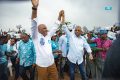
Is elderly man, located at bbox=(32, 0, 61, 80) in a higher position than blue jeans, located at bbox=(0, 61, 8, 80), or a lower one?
higher

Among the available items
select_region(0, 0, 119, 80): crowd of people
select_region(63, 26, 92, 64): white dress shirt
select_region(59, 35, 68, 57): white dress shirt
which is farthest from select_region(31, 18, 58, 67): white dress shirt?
select_region(59, 35, 68, 57): white dress shirt

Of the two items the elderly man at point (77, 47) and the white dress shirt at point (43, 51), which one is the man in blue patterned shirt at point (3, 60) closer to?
the white dress shirt at point (43, 51)

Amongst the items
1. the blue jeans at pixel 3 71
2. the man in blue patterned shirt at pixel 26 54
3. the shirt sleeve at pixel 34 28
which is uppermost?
the shirt sleeve at pixel 34 28

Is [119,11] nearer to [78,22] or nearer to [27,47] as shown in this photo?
[78,22]

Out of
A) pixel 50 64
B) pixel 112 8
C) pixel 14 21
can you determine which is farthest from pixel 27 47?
pixel 112 8

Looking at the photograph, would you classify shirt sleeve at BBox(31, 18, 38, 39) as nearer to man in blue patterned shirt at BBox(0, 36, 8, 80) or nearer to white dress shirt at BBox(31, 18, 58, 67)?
white dress shirt at BBox(31, 18, 58, 67)

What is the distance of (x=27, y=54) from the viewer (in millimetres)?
7363

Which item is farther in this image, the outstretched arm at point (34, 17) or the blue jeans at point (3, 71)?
the blue jeans at point (3, 71)

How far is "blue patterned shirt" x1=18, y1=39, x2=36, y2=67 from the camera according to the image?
7359mm

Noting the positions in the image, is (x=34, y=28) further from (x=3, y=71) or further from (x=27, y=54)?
(x=3, y=71)

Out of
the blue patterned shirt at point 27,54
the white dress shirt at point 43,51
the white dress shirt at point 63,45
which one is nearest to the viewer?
the white dress shirt at point 43,51

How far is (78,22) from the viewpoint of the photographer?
49.6 feet

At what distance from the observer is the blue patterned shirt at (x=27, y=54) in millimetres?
7359

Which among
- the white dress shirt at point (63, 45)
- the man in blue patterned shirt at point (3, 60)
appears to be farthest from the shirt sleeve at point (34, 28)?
the white dress shirt at point (63, 45)
